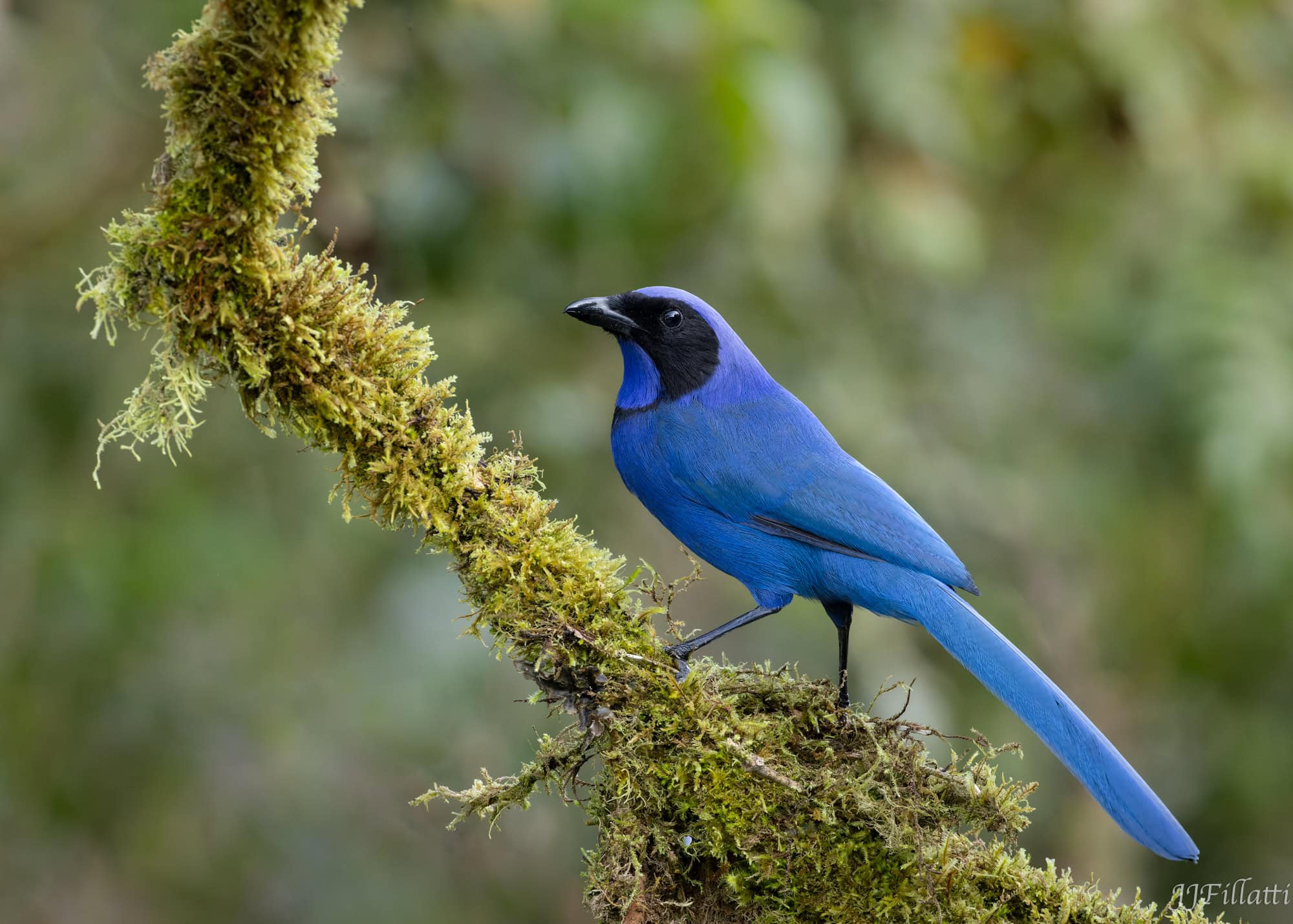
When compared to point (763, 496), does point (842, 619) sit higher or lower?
lower

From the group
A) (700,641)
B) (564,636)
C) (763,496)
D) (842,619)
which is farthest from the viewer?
(842,619)

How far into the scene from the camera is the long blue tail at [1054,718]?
2.48 meters

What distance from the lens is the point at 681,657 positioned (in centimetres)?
281

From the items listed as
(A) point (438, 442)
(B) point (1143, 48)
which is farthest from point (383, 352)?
(B) point (1143, 48)

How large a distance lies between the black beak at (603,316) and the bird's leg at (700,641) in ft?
3.21

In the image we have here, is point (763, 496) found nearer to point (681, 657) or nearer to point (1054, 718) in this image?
point (681, 657)

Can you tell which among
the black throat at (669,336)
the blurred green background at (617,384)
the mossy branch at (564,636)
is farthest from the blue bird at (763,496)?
the blurred green background at (617,384)

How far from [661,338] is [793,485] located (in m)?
0.67

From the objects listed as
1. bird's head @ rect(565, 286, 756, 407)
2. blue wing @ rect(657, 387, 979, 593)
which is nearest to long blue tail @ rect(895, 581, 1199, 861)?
blue wing @ rect(657, 387, 979, 593)

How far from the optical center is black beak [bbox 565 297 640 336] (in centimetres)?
365

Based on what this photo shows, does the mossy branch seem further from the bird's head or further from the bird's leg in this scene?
the bird's head
